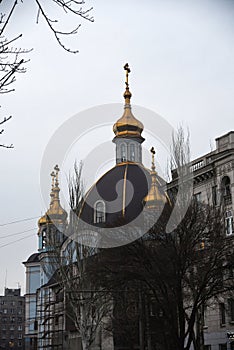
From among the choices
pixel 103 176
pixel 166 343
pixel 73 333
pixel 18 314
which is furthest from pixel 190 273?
pixel 18 314

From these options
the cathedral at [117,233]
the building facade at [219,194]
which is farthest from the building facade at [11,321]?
the building facade at [219,194]

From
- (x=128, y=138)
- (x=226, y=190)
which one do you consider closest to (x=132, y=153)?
(x=128, y=138)

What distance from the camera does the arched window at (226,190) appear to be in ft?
115

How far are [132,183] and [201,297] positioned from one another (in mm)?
28055

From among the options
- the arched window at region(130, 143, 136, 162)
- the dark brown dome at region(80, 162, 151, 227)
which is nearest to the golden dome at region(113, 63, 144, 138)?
the arched window at region(130, 143, 136, 162)

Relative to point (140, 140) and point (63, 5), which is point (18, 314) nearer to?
point (140, 140)

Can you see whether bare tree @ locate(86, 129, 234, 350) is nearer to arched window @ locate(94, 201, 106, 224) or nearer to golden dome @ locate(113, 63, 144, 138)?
arched window @ locate(94, 201, 106, 224)

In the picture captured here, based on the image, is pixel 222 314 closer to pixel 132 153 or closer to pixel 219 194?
pixel 219 194

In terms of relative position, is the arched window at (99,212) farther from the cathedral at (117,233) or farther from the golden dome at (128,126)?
the golden dome at (128,126)

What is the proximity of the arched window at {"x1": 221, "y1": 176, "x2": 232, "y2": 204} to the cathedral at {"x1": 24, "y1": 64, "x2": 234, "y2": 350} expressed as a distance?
45 millimetres

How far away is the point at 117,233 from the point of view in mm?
26453

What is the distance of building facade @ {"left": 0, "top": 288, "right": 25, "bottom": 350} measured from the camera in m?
108

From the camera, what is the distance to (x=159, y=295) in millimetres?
24375

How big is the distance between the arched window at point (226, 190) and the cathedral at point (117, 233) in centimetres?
5
